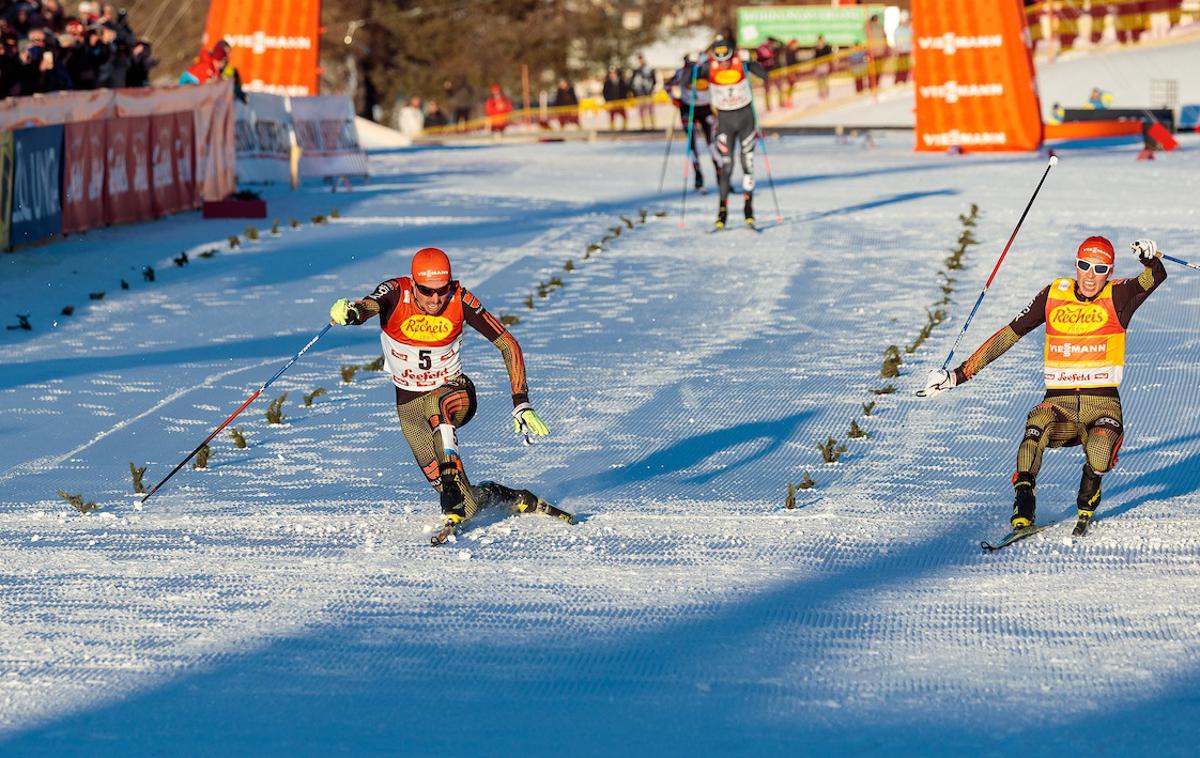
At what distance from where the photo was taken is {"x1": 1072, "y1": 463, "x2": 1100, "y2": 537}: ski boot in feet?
25.9

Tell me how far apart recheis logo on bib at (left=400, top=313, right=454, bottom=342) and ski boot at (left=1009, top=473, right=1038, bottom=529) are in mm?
2605

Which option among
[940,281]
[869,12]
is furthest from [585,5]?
[940,281]

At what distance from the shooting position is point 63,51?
845 inches

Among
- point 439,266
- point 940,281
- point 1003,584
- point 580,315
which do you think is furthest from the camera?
point 940,281

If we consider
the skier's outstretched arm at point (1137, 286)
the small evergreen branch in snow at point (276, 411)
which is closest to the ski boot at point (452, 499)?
the skier's outstretched arm at point (1137, 286)

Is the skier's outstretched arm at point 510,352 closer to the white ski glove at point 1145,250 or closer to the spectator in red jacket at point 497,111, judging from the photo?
the white ski glove at point 1145,250

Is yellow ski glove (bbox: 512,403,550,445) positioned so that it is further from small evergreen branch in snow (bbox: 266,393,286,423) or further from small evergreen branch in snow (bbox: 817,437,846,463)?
small evergreen branch in snow (bbox: 266,393,286,423)

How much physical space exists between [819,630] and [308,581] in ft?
6.98

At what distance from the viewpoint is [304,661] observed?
6.23m

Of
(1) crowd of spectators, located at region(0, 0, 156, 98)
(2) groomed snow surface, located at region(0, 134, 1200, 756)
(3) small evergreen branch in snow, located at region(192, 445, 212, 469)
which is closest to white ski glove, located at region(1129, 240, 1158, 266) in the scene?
→ (2) groomed snow surface, located at region(0, 134, 1200, 756)

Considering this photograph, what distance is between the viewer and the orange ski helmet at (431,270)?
25.9 feet

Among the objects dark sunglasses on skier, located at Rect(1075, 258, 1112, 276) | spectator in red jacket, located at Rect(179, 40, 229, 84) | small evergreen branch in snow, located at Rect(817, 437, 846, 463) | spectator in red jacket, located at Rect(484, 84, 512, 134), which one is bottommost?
small evergreen branch in snow, located at Rect(817, 437, 846, 463)

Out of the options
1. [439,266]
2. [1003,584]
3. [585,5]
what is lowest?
Result: [1003,584]

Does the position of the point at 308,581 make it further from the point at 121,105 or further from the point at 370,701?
the point at 121,105
